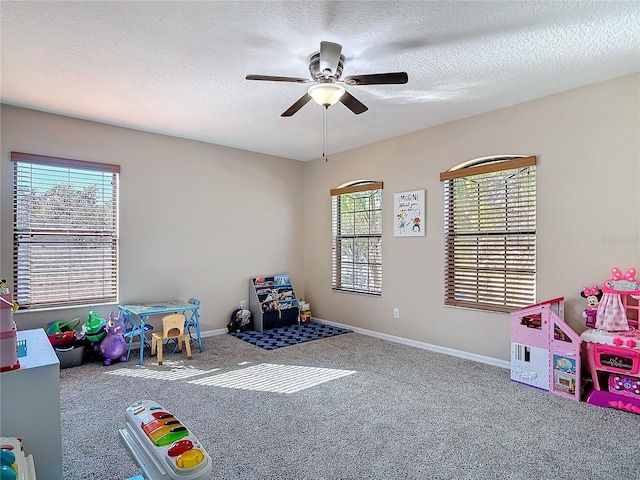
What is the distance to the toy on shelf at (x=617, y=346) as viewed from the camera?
109 inches

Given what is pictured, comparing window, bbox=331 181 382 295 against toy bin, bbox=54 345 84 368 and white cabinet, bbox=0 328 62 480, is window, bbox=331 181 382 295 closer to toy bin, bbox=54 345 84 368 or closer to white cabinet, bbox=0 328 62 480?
toy bin, bbox=54 345 84 368

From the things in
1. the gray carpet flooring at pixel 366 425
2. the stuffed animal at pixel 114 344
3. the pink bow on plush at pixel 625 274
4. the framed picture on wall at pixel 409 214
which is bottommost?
the gray carpet flooring at pixel 366 425

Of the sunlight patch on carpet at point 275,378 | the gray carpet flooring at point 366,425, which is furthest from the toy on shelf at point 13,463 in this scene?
the sunlight patch on carpet at point 275,378

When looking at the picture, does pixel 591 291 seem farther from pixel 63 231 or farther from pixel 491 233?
pixel 63 231

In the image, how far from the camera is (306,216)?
6137 mm

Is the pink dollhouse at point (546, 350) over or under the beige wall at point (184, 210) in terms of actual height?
under

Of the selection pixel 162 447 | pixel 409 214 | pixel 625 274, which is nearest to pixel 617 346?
pixel 625 274

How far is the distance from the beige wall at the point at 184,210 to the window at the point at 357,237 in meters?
0.78

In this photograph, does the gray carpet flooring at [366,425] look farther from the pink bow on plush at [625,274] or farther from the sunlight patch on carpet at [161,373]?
the pink bow on plush at [625,274]

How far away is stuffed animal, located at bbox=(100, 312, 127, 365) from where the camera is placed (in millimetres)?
3805

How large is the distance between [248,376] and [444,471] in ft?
6.50

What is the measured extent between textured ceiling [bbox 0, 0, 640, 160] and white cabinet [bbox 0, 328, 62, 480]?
6.43 feet

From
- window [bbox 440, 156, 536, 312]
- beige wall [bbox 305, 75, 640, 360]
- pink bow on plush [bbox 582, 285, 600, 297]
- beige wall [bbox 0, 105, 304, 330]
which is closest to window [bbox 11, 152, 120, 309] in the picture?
beige wall [bbox 0, 105, 304, 330]

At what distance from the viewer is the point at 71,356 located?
3.72 metres
